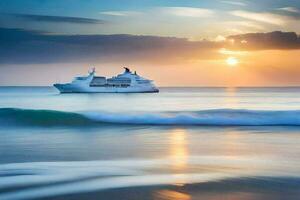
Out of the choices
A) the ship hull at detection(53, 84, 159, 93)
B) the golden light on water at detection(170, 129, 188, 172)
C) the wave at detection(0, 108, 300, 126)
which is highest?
the ship hull at detection(53, 84, 159, 93)

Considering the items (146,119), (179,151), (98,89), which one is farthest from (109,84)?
(179,151)

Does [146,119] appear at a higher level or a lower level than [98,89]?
lower

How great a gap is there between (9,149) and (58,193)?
5.55 metres

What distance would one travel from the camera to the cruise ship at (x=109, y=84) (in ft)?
292

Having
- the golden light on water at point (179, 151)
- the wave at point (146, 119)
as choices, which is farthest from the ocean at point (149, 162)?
the wave at point (146, 119)

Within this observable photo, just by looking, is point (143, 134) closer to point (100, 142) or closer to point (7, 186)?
point (100, 142)

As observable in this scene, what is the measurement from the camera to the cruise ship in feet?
292

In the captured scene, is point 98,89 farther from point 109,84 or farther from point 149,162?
point 149,162

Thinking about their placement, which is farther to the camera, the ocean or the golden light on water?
the golden light on water

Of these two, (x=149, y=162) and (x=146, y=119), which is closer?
(x=149, y=162)

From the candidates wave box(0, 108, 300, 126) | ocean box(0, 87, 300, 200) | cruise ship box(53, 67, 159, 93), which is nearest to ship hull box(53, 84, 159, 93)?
cruise ship box(53, 67, 159, 93)

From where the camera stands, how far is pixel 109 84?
8944cm

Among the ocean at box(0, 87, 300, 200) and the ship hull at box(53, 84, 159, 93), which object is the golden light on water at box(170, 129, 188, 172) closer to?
the ocean at box(0, 87, 300, 200)

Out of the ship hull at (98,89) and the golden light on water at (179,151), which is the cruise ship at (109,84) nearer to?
the ship hull at (98,89)
